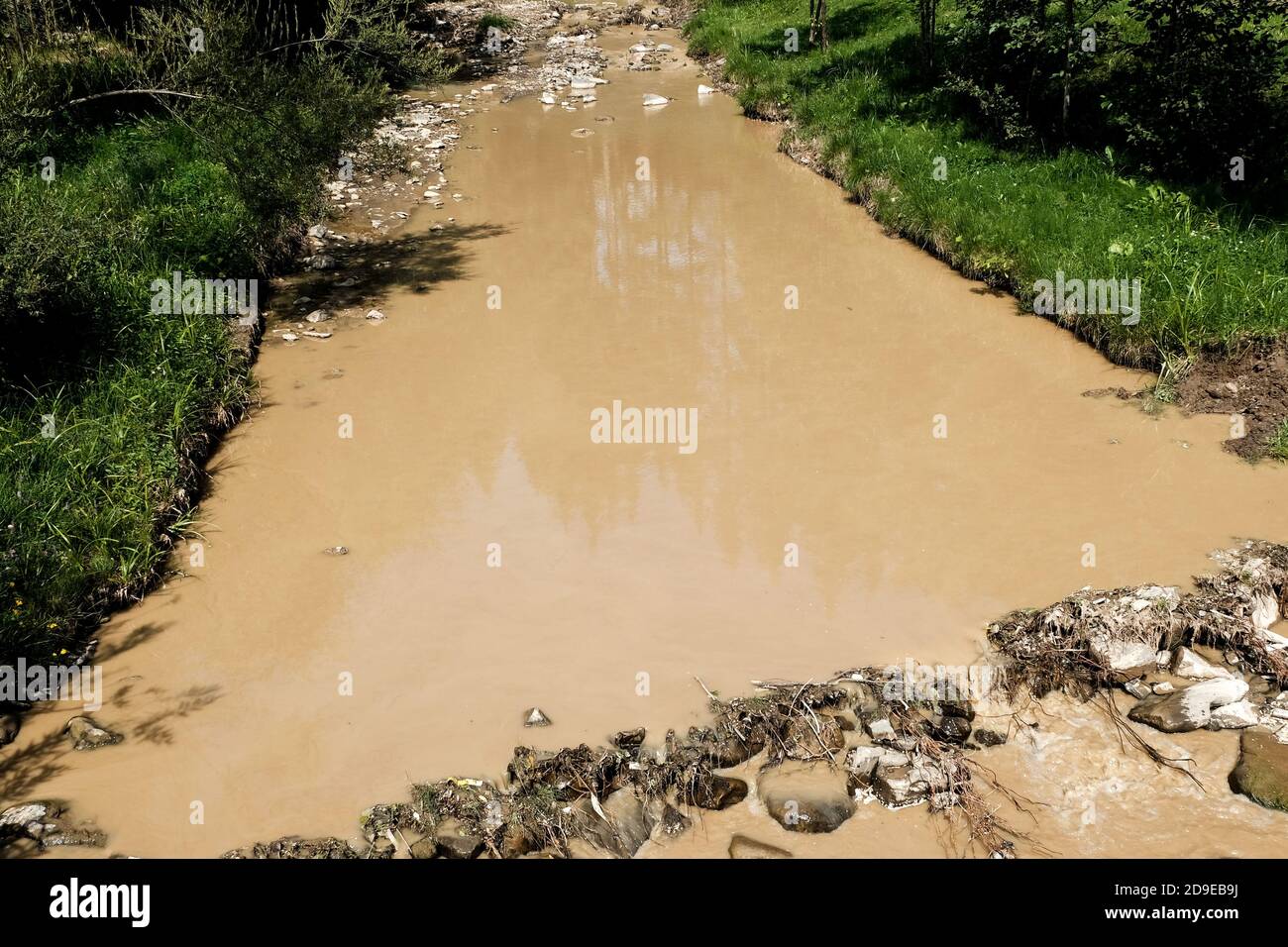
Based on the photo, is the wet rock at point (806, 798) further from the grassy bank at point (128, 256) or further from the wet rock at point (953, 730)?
the grassy bank at point (128, 256)

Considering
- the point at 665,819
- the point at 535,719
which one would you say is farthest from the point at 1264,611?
the point at 535,719

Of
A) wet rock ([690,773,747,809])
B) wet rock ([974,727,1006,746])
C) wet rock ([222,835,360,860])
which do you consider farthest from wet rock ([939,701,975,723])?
wet rock ([222,835,360,860])

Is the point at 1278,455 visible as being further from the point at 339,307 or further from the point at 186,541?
the point at 339,307

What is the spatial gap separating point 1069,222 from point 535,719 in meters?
8.77

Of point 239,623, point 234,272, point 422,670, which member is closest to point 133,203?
point 234,272

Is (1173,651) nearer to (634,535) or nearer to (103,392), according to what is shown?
(634,535)

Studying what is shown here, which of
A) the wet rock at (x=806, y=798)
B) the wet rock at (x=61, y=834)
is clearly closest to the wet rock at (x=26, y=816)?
the wet rock at (x=61, y=834)

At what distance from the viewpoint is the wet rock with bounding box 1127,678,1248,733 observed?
6383 mm

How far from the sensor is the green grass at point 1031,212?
10289 mm

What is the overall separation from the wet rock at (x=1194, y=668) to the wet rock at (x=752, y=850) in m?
3.04

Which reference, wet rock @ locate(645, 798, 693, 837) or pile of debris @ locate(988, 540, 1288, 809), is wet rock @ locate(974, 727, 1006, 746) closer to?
pile of debris @ locate(988, 540, 1288, 809)

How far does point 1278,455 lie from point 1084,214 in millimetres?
4096

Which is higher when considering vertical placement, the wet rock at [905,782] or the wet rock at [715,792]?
the wet rock at [905,782]

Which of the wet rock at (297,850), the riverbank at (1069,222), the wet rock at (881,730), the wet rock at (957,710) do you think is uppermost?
the riverbank at (1069,222)
